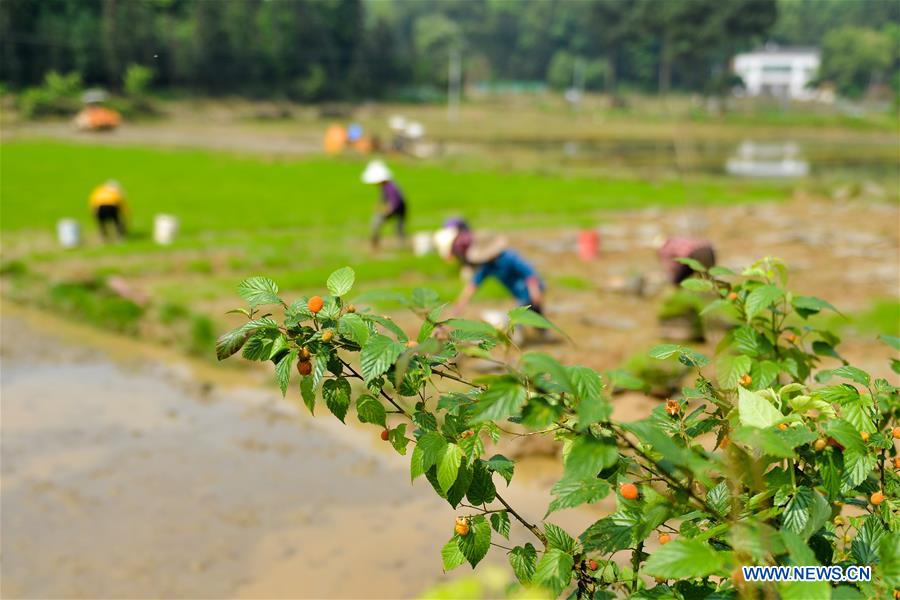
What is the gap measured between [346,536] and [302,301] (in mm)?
3395

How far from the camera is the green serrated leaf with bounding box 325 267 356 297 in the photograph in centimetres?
191

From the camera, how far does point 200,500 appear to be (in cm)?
545

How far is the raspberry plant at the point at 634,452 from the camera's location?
4.90 feet

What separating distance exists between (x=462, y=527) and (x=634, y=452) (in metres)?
0.41

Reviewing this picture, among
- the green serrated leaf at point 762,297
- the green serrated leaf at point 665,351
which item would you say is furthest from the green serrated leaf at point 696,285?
the green serrated leaf at point 665,351

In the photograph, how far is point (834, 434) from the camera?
67.5 inches

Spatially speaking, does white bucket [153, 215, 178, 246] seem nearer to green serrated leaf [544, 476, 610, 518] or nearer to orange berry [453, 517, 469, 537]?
orange berry [453, 517, 469, 537]

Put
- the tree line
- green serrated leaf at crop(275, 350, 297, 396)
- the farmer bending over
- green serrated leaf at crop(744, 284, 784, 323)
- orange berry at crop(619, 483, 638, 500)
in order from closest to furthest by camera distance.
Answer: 1. orange berry at crop(619, 483, 638, 500)
2. green serrated leaf at crop(275, 350, 297, 396)
3. green serrated leaf at crop(744, 284, 784, 323)
4. the farmer bending over
5. the tree line

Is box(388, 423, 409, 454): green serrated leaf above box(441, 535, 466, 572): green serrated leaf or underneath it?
above

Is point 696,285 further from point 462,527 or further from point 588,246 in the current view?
point 588,246

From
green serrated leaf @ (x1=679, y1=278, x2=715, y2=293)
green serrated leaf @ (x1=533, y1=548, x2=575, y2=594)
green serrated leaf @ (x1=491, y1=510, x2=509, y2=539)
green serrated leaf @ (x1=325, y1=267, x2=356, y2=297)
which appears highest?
green serrated leaf @ (x1=325, y1=267, x2=356, y2=297)

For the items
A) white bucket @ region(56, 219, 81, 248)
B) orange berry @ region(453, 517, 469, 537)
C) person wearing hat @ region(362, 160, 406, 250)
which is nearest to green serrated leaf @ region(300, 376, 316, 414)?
orange berry @ region(453, 517, 469, 537)

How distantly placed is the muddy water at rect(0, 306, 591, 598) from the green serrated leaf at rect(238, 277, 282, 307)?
9.50 feet

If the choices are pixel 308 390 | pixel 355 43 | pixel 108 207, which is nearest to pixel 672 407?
pixel 308 390
